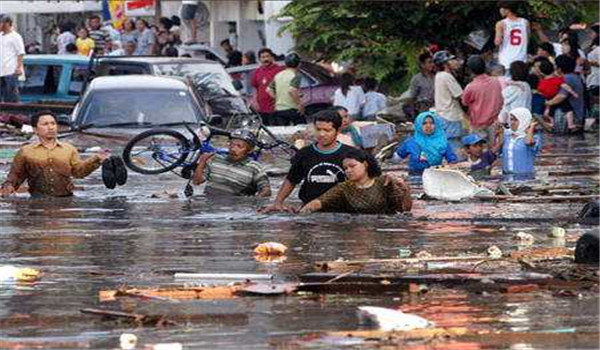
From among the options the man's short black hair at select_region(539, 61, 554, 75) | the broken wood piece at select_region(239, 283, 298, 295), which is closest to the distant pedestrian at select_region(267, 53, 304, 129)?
the man's short black hair at select_region(539, 61, 554, 75)

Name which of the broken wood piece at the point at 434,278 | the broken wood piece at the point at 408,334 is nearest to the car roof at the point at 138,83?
the broken wood piece at the point at 434,278

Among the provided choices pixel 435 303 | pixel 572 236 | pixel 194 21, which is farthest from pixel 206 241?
pixel 194 21

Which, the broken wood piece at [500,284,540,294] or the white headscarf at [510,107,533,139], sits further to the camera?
the white headscarf at [510,107,533,139]

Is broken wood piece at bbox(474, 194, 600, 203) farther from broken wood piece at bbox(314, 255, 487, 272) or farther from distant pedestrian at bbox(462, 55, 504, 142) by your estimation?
distant pedestrian at bbox(462, 55, 504, 142)

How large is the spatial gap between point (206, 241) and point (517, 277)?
3647 mm

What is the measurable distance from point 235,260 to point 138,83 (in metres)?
11.5

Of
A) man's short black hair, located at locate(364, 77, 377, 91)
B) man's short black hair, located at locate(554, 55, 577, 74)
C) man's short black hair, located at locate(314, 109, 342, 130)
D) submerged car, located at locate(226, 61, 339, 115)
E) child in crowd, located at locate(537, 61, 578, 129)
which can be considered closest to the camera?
man's short black hair, located at locate(314, 109, 342, 130)

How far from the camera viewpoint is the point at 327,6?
35.6 meters

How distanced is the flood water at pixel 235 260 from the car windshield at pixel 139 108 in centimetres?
249

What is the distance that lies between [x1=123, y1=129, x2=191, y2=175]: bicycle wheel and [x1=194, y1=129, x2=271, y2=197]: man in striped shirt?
2.01 metres

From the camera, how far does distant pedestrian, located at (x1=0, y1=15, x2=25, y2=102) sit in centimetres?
3303

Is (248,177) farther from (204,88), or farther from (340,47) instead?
(340,47)

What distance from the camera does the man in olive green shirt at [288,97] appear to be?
31797 millimetres

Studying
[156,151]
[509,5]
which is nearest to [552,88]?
[509,5]
